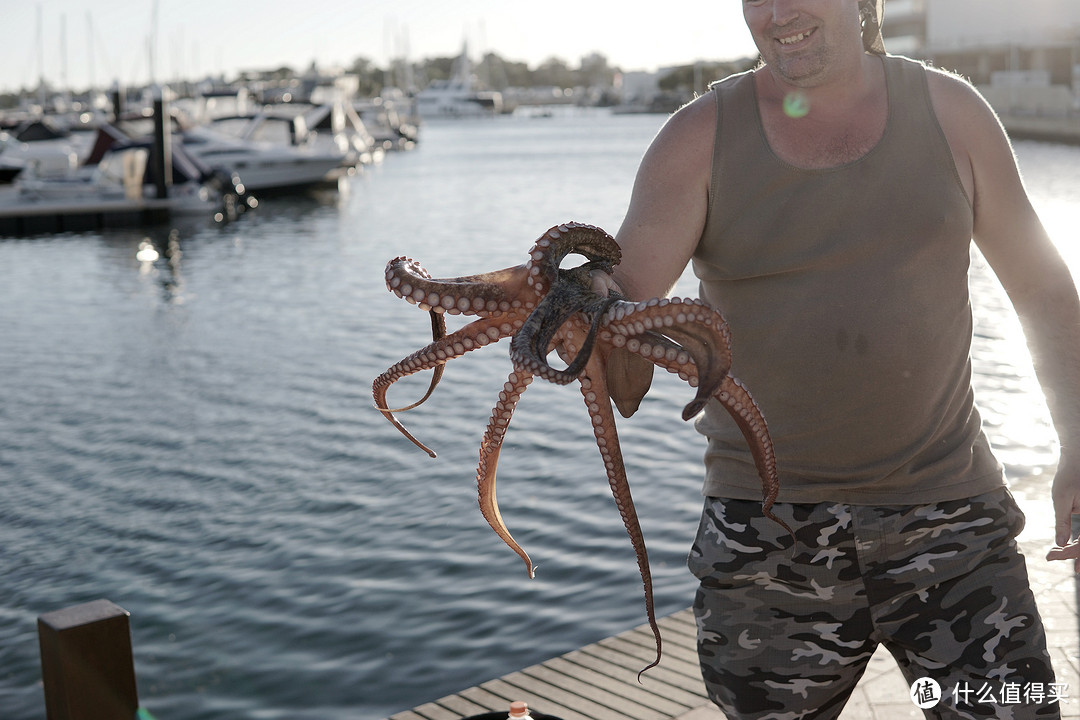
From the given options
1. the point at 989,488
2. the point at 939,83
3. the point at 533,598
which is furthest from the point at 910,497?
the point at 533,598

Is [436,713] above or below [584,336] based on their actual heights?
below

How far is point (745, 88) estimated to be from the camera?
230cm

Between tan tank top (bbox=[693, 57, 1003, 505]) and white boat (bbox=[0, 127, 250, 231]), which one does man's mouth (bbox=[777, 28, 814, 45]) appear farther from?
white boat (bbox=[0, 127, 250, 231])

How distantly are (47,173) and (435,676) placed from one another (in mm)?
34871

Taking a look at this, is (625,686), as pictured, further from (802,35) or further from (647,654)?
(802,35)

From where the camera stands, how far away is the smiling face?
213cm

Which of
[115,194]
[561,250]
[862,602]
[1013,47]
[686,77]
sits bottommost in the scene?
[862,602]

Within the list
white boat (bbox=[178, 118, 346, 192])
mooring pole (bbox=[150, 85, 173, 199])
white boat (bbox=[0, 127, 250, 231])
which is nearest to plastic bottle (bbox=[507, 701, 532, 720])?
mooring pole (bbox=[150, 85, 173, 199])

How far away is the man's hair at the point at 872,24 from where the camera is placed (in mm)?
2410

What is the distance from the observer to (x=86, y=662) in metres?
3.33

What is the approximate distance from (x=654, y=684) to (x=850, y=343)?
2488 millimetres

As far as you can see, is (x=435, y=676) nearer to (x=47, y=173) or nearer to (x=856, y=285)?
(x=856, y=285)

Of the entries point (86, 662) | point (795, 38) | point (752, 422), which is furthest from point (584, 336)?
point (86, 662)

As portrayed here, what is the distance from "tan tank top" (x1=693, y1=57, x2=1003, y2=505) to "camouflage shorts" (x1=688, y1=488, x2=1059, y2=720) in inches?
2.2
